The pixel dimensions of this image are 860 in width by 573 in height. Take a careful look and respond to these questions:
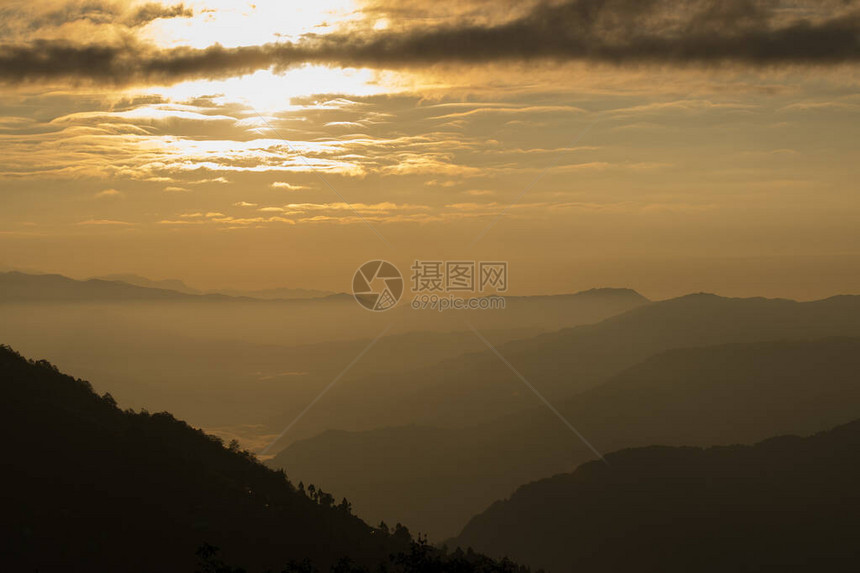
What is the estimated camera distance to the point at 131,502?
13462 cm

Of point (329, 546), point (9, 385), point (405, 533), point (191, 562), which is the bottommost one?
point (405, 533)

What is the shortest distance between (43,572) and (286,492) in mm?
57589

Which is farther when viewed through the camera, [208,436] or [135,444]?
[208,436]

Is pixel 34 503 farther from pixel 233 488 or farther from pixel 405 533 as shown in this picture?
pixel 405 533

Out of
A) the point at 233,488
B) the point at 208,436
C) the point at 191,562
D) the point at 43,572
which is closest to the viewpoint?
the point at 43,572

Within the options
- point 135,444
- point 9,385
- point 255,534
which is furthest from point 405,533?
point 9,385

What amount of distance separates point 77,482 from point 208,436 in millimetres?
51042

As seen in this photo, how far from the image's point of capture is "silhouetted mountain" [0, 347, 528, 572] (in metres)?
122

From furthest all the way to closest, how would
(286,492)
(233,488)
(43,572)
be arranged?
(286,492) → (233,488) → (43,572)

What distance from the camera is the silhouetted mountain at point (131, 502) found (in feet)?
399

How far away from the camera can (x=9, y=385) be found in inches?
6107

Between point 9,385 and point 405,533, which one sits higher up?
point 9,385

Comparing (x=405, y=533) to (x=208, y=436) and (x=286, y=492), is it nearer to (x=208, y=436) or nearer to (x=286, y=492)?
(x=286, y=492)

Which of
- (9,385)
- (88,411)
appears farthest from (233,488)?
(9,385)
